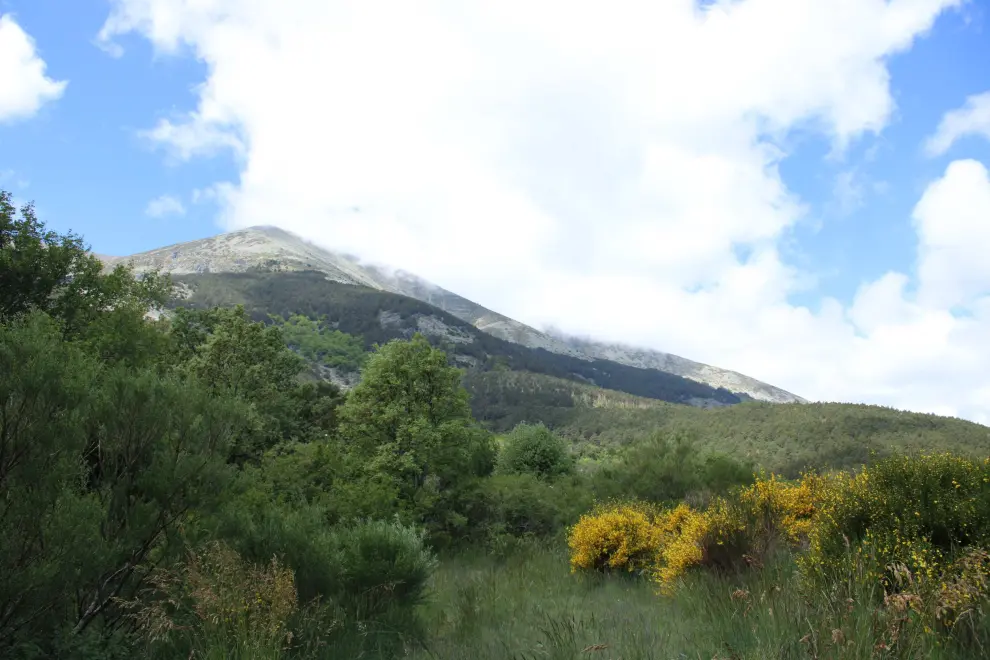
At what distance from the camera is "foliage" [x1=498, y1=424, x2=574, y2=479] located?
130 ft

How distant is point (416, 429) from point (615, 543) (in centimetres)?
1370

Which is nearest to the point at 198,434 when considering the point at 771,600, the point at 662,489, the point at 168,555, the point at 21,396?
the point at 168,555

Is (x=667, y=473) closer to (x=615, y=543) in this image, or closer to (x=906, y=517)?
(x=615, y=543)

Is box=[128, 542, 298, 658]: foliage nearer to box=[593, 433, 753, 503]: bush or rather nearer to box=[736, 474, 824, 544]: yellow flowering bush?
box=[736, 474, 824, 544]: yellow flowering bush

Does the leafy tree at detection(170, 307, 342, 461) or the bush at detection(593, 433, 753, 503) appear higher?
the bush at detection(593, 433, 753, 503)

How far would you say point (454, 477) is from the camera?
27.0 metres

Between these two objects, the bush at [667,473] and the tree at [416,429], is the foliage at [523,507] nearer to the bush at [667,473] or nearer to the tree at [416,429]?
the tree at [416,429]

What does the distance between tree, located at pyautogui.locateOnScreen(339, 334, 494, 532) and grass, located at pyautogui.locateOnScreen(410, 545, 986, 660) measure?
49.2 feet

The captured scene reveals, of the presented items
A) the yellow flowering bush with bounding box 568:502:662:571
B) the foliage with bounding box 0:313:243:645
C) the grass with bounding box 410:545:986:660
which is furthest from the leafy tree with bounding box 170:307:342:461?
the foliage with bounding box 0:313:243:645

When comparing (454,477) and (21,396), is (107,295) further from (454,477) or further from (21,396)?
(21,396)

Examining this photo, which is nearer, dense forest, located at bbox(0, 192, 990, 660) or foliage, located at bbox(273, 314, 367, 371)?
dense forest, located at bbox(0, 192, 990, 660)

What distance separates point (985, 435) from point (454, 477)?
77769mm

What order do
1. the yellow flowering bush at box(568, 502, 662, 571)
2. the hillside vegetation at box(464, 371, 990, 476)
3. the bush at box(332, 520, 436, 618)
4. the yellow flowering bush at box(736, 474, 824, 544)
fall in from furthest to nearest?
1. the hillside vegetation at box(464, 371, 990, 476)
2. the yellow flowering bush at box(568, 502, 662, 571)
3. the bush at box(332, 520, 436, 618)
4. the yellow flowering bush at box(736, 474, 824, 544)

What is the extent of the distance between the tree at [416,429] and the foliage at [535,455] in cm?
1123
